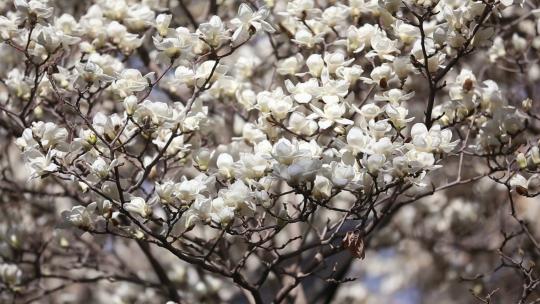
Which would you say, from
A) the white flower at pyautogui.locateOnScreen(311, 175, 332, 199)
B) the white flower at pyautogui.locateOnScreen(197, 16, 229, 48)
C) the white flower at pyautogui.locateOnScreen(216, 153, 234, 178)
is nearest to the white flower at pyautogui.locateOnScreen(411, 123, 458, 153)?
the white flower at pyautogui.locateOnScreen(311, 175, 332, 199)

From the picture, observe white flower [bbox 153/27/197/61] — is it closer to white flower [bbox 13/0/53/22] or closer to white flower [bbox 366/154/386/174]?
white flower [bbox 13/0/53/22]

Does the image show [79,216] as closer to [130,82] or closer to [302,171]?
[130,82]

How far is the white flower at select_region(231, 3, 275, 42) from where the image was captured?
2.23 meters

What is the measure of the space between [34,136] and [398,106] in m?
1.06

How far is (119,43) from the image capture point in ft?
8.55

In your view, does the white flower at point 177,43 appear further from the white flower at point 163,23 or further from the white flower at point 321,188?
the white flower at point 321,188

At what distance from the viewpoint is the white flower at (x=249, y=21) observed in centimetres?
223

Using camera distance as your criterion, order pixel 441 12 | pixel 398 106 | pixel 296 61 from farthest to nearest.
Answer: pixel 296 61, pixel 441 12, pixel 398 106

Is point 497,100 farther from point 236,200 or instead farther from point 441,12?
point 236,200

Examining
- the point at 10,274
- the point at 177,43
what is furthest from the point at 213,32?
the point at 10,274

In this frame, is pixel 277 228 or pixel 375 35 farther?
pixel 375 35

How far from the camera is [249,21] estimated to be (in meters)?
2.24

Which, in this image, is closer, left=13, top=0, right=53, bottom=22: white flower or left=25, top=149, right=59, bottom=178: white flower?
left=25, top=149, right=59, bottom=178: white flower

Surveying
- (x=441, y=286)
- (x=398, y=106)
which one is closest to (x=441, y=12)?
(x=398, y=106)
